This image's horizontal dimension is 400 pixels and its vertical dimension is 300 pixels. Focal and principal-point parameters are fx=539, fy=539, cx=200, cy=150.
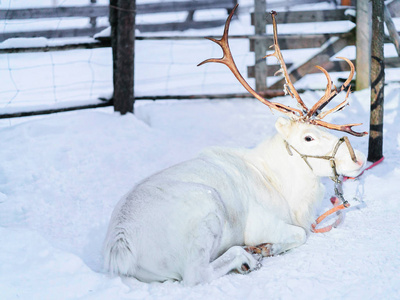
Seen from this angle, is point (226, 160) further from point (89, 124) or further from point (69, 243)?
point (89, 124)

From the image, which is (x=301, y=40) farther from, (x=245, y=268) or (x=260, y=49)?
(x=245, y=268)

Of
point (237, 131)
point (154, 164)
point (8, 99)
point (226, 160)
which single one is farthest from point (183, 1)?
point (226, 160)

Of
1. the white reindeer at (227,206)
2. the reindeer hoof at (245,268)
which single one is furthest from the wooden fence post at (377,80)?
the reindeer hoof at (245,268)

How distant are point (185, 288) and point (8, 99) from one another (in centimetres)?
590

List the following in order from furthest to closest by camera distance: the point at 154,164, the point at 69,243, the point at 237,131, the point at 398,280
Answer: the point at 237,131
the point at 154,164
the point at 69,243
the point at 398,280

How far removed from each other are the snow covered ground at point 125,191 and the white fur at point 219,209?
124 millimetres

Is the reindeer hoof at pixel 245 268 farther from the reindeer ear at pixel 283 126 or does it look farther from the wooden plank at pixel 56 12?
the wooden plank at pixel 56 12

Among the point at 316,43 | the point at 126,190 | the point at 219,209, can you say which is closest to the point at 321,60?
the point at 316,43

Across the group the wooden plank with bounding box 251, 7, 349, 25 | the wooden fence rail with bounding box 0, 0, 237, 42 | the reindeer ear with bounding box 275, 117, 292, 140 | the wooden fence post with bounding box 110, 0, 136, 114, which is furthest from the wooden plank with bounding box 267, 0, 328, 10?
the reindeer ear with bounding box 275, 117, 292, 140

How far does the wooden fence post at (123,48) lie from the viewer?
20.5ft

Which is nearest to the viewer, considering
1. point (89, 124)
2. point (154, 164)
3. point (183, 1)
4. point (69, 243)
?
point (69, 243)

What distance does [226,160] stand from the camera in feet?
13.0

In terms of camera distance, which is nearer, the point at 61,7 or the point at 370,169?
the point at 370,169

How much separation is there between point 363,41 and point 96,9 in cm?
848
